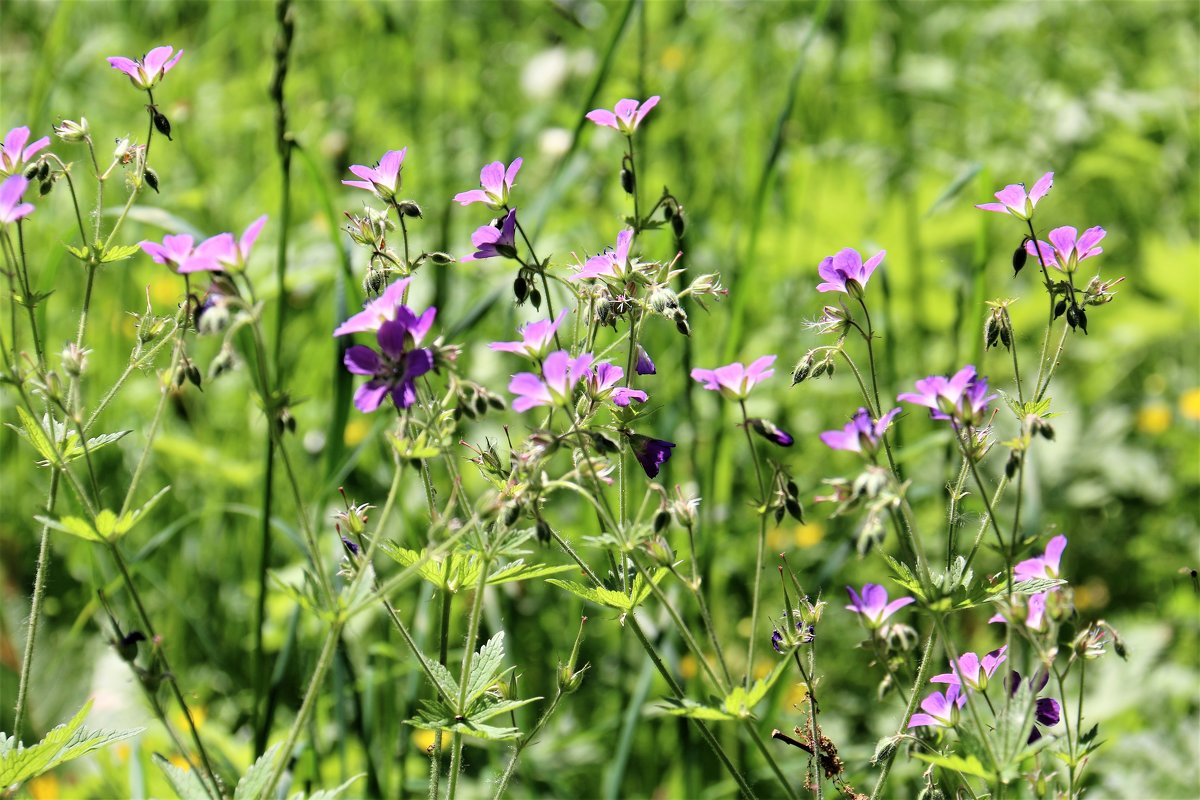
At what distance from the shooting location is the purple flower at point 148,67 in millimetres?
1528

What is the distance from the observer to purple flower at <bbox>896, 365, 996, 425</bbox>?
48.9 inches

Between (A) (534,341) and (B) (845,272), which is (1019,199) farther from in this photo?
(A) (534,341)

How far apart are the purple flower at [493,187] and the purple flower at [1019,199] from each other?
598 millimetres

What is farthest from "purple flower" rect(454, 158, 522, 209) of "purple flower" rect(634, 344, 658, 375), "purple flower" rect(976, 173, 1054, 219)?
"purple flower" rect(976, 173, 1054, 219)

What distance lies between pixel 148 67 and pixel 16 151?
0.21 m

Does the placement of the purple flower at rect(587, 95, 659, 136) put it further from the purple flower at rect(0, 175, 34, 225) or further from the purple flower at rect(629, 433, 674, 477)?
the purple flower at rect(0, 175, 34, 225)

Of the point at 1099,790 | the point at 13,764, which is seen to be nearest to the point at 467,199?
the point at 13,764

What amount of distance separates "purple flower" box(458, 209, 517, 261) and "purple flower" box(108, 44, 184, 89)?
18.4 inches

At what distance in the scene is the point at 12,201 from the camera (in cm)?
131

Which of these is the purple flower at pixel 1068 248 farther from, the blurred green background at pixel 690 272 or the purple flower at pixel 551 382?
the purple flower at pixel 551 382

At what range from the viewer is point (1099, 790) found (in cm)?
248

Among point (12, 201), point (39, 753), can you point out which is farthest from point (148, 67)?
point (39, 753)

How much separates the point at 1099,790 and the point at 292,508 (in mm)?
2092

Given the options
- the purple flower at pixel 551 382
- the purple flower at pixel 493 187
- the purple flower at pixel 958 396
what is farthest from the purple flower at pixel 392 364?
the purple flower at pixel 958 396
